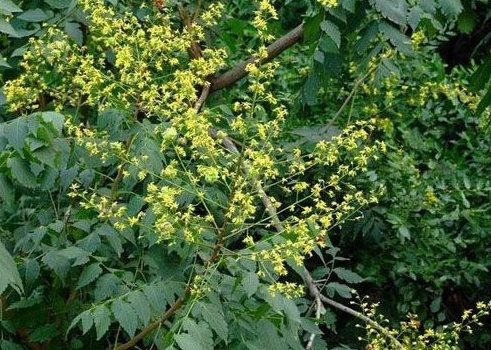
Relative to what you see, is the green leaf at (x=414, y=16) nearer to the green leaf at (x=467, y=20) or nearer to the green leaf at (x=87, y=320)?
the green leaf at (x=467, y=20)

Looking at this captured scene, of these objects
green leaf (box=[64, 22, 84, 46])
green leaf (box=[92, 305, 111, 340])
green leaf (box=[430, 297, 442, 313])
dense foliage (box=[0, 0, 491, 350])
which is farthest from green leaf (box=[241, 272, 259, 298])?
green leaf (box=[430, 297, 442, 313])

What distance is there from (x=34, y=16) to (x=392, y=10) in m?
1.23

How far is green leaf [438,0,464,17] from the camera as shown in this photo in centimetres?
276

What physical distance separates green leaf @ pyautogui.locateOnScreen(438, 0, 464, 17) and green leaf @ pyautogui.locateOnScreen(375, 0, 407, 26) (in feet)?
0.43

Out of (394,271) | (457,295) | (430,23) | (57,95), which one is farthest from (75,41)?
(457,295)

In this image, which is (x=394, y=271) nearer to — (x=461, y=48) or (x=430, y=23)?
(x=430, y=23)

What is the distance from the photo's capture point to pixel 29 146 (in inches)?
87.1

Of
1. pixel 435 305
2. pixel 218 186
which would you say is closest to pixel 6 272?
pixel 218 186

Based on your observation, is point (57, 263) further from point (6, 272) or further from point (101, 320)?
point (6, 272)

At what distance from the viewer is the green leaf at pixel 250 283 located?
2078 mm

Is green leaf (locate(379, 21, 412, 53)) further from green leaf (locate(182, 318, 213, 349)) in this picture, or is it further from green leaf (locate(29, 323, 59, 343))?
green leaf (locate(29, 323, 59, 343))

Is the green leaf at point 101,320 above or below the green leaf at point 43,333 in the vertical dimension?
above

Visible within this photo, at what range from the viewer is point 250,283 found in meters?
2.10

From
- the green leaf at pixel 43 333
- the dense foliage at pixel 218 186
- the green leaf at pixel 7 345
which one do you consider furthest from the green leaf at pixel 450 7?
the green leaf at pixel 7 345
